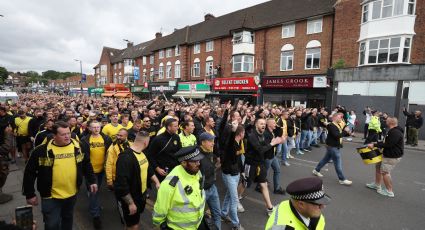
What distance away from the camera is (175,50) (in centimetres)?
3394

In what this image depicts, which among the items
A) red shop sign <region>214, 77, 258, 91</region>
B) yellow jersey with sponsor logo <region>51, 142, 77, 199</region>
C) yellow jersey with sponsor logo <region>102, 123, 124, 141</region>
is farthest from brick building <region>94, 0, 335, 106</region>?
yellow jersey with sponsor logo <region>51, 142, 77, 199</region>

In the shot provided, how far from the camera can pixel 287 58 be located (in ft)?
72.6

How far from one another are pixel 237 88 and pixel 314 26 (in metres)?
9.01

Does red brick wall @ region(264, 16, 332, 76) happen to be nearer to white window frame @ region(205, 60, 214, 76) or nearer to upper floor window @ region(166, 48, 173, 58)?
white window frame @ region(205, 60, 214, 76)

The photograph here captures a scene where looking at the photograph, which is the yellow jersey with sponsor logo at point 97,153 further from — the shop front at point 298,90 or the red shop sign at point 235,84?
the red shop sign at point 235,84

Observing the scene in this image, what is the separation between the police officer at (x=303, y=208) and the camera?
6.07 ft

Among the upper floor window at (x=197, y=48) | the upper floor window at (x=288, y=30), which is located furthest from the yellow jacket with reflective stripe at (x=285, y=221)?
the upper floor window at (x=197, y=48)

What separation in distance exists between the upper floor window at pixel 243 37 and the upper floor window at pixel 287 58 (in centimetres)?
406

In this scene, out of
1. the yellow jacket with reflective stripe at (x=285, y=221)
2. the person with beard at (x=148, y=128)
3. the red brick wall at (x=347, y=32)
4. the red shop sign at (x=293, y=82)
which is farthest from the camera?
the red shop sign at (x=293, y=82)

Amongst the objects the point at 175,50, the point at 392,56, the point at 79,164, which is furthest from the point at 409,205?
the point at 175,50

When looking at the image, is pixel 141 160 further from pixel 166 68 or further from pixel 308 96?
pixel 166 68

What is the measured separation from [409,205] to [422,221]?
2.52 feet

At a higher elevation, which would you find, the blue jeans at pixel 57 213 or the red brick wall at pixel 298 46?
the red brick wall at pixel 298 46

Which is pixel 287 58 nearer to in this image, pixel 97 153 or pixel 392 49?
pixel 392 49
